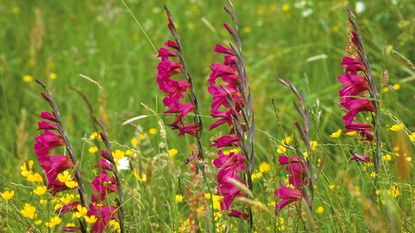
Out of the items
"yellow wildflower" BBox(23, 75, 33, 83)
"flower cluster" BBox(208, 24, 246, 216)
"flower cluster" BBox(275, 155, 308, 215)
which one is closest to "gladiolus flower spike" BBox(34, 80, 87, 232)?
"flower cluster" BBox(208, 24, 246, 216)

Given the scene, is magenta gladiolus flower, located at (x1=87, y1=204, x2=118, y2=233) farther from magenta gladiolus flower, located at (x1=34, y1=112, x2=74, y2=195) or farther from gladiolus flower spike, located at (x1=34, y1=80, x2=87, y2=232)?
magenta gladiolus flower, located at (x1=34, y1=112, x2=74, y2=195)

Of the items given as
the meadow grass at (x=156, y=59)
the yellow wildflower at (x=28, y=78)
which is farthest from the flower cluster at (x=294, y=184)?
the yellow wildflower at (x=28, y=78)

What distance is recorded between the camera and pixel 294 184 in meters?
1.97

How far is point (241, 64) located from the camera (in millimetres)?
1956

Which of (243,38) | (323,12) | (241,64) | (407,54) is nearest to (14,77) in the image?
(243,38)

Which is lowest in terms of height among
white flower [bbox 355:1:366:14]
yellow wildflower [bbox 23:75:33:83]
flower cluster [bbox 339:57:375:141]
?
flower cluster [bbox 339:57:375:141]

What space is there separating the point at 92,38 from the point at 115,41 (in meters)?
0.17

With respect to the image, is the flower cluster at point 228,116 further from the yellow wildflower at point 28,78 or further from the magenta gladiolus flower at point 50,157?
the yellow wildflower at point 28,78

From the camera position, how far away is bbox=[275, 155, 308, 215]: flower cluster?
1910mm

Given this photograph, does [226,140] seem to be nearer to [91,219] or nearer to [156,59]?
[91,219]

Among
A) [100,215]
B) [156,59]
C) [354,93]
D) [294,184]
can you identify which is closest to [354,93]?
[354,93]

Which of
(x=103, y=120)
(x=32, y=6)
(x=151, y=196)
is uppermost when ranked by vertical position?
(x=32, y=6)

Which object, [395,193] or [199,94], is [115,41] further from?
[395,193]

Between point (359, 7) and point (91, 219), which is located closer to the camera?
point (91, 219)
